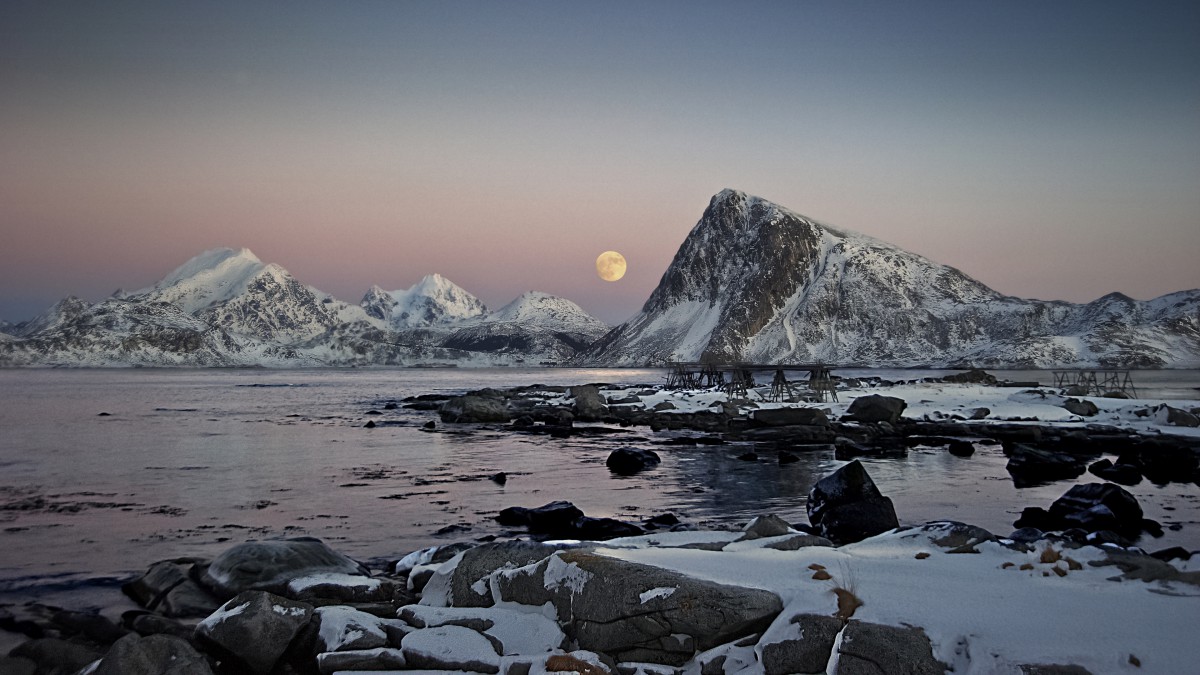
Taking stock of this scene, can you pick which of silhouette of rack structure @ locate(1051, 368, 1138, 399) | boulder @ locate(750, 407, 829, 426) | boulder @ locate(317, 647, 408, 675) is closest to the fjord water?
boulder @ locate(317, 647, 408, 675)

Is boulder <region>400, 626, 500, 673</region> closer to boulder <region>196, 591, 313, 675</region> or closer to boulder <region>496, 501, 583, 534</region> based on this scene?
boulder <region>196, 591, 313, 675</region>

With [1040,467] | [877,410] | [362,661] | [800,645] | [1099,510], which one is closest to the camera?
[800,645]

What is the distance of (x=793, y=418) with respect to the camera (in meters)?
46.1

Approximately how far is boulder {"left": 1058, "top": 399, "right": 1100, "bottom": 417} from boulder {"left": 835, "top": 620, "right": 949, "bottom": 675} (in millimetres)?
46703

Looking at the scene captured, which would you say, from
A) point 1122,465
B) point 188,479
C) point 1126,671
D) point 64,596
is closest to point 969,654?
point 1126,671

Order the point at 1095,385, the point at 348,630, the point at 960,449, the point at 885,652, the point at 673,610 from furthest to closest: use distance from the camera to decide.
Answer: the point at 1095,385 < the point at 960,449 < the point at 348,630 < the point at 673,610 < the point at 885,652

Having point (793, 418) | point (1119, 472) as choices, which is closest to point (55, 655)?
point (1119, 472)

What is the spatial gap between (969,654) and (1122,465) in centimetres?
2483

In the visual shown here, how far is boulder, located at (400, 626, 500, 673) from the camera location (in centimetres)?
834

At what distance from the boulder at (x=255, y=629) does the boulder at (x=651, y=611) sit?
11.0 feet

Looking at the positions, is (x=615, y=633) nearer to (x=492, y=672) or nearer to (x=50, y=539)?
(x=492, y=672)

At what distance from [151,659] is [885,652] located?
7646 mm

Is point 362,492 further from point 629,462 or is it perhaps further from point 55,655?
point 55,655

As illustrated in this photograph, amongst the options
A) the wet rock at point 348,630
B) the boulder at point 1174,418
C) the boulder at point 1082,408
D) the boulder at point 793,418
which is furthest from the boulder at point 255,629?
the boulder at point 1082,408
